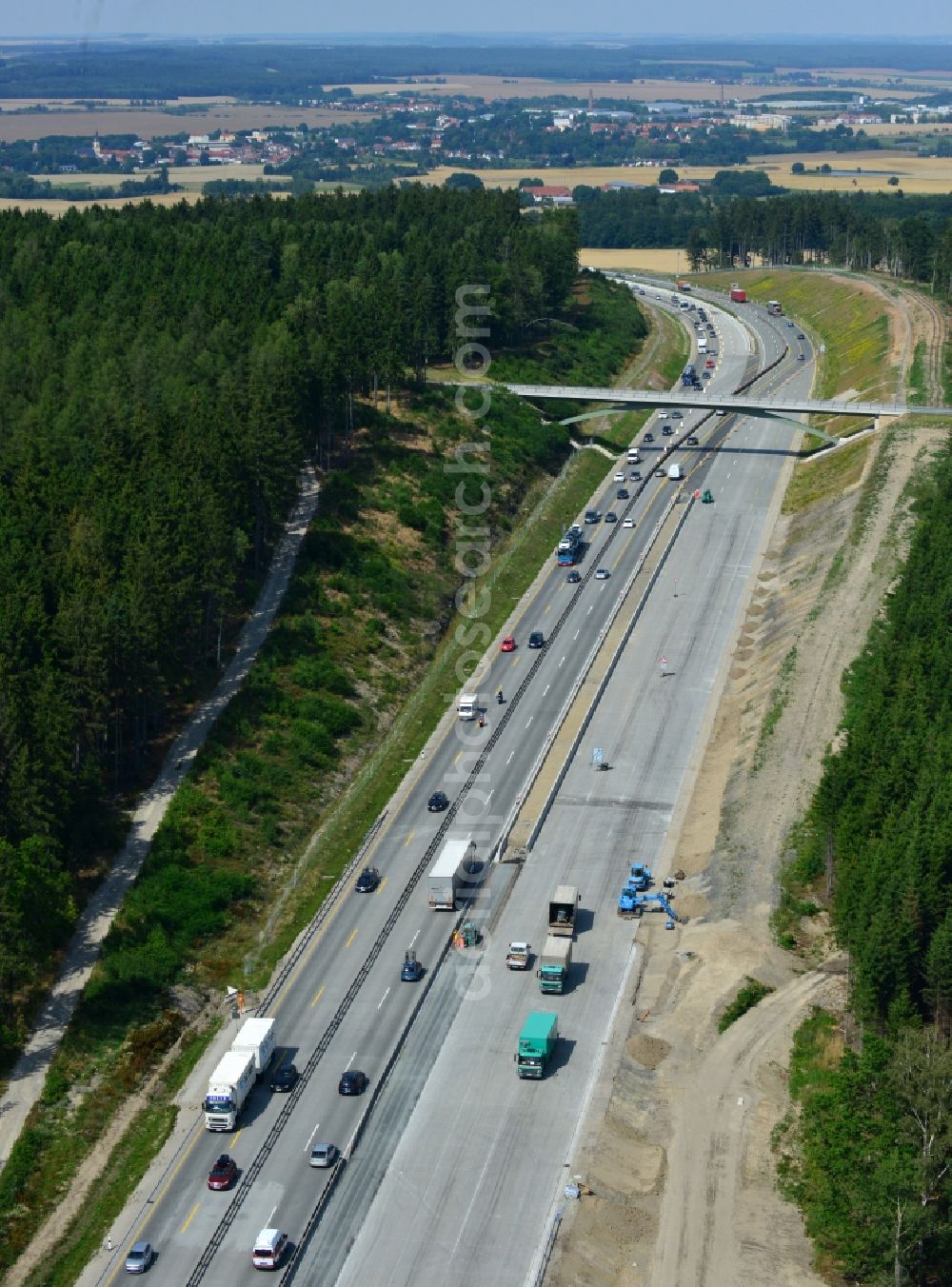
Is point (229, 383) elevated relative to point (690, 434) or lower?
elevated

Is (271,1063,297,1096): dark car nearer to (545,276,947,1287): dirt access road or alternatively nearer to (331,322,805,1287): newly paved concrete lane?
(331,322,805,1287): newly paved concrete lane

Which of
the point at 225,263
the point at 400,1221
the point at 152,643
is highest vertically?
the point at 225,263

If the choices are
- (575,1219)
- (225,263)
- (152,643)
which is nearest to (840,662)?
(152,643)

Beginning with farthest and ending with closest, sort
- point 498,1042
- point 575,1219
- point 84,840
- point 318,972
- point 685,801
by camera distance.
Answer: point 685,801, point 84,840, point 318,972, point 498,1042, point 575,1219

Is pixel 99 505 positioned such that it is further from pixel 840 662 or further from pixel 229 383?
pixel 840 662

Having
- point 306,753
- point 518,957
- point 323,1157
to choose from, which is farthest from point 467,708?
point 323,1157

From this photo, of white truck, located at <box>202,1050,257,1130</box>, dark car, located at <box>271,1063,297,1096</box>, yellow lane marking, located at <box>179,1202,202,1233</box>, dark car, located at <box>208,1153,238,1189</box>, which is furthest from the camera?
dark car, located at <box>271,1063,297,1096</box>

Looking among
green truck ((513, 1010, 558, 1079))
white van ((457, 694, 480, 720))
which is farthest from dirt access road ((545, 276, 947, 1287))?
white van ((457, 694, 480, 720))
